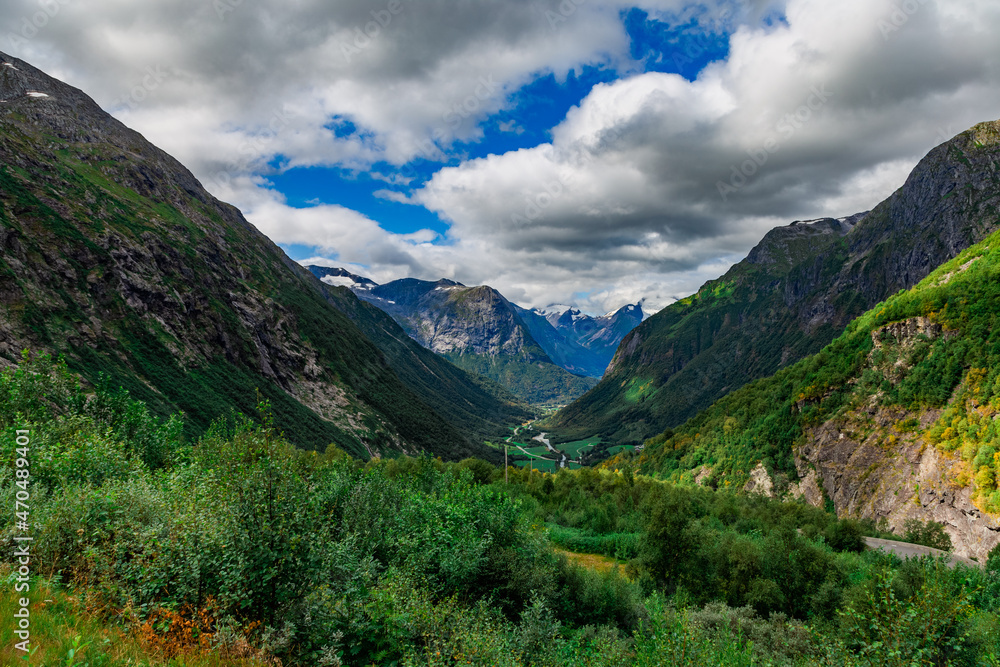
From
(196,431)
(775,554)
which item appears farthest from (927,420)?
(196,431)

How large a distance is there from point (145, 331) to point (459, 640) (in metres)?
170

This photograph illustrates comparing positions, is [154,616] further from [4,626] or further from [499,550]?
[499,550]

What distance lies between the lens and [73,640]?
320 inches

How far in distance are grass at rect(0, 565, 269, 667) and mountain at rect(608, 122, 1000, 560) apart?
82125 millimetres

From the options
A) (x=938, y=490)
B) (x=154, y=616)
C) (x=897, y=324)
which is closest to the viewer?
(x=154, y=616)

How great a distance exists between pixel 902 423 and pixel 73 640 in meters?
111

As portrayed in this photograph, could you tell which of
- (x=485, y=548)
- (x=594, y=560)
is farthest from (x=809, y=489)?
(x=485, y=548)

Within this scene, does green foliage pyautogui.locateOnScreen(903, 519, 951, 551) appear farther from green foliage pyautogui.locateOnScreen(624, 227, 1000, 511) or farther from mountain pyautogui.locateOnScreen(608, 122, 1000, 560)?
green foliage pyautogui.locateOnScreen(624, 227, 1000, 511)

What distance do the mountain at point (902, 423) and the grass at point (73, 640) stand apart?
8213cm

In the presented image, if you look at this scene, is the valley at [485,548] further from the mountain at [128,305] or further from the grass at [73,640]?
the mountain at [128,305]

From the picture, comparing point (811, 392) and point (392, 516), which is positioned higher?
point (811, 392)

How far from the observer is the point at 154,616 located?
38.0 feet

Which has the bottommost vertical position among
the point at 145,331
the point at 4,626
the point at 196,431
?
the point at 196,431

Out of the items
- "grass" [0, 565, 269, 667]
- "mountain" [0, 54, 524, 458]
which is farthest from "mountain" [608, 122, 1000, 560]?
"mountain" [0, 54, 524, 458]
